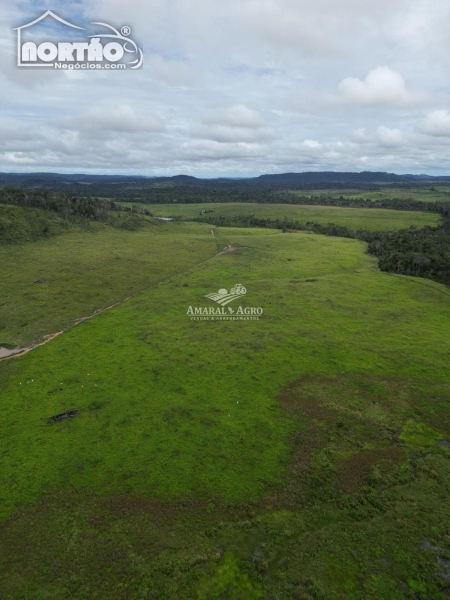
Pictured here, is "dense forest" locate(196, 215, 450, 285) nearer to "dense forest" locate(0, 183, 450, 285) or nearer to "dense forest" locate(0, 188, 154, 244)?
"dense forest" locate(0, 183, 450, 285)

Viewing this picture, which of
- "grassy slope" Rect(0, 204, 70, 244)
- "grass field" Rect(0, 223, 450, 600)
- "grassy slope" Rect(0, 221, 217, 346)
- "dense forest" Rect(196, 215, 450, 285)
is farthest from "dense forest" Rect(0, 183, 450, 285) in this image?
"grass field" Rect(0, 223, 450, 600)

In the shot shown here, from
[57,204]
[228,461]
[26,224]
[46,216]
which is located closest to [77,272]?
[26,224]

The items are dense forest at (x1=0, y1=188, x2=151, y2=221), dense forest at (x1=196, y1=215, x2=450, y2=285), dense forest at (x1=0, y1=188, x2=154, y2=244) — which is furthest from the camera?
dense forest at (x1=0, y1=188, x2=151, y2=221)

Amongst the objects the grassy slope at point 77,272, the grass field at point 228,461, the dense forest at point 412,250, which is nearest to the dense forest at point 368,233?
the dense forest at point 412,250

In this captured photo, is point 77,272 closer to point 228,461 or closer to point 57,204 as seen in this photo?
point 228,461

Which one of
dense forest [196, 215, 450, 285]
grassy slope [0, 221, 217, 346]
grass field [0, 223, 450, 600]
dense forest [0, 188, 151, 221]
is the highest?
dense forest [0, 188, 151, 221]

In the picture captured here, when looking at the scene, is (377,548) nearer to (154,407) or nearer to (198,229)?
(154,407)
